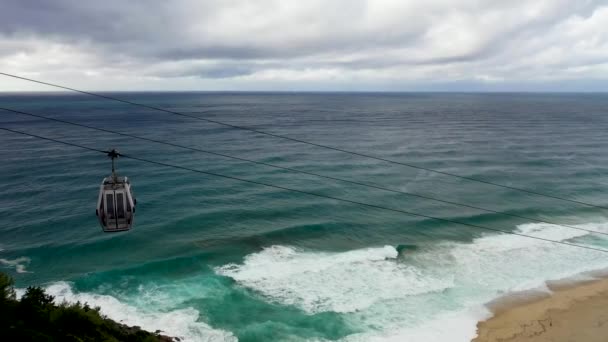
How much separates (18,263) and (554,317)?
142 feet

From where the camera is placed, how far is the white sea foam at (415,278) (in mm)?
27781

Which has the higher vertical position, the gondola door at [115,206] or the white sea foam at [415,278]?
the gondola door at [115,206]

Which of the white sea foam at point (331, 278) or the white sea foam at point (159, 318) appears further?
the white sea foam at point (331, 278)

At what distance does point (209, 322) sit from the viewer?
27.2 m

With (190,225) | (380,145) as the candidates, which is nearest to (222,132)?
(380,145)

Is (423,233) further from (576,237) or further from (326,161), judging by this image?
(326,161)

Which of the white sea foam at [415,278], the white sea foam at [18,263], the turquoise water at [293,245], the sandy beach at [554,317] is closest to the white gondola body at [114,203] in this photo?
the turquoise water at [293,245]

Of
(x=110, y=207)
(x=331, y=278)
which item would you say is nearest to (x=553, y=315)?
(x=331, y=278)

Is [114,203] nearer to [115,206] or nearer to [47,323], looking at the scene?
[115,206]

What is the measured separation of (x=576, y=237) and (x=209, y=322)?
38188 mm

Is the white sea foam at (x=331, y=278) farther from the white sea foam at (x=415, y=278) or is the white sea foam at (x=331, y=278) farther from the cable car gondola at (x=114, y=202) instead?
the cable car gondola at (x=114, y=202)

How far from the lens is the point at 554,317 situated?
28.1 metres

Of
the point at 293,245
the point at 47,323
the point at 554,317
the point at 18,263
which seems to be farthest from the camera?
the point at 293,245

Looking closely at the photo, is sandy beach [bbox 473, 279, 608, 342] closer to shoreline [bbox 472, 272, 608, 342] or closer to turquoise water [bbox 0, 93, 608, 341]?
shoreline [bbox 472, 272, 608, 342]
